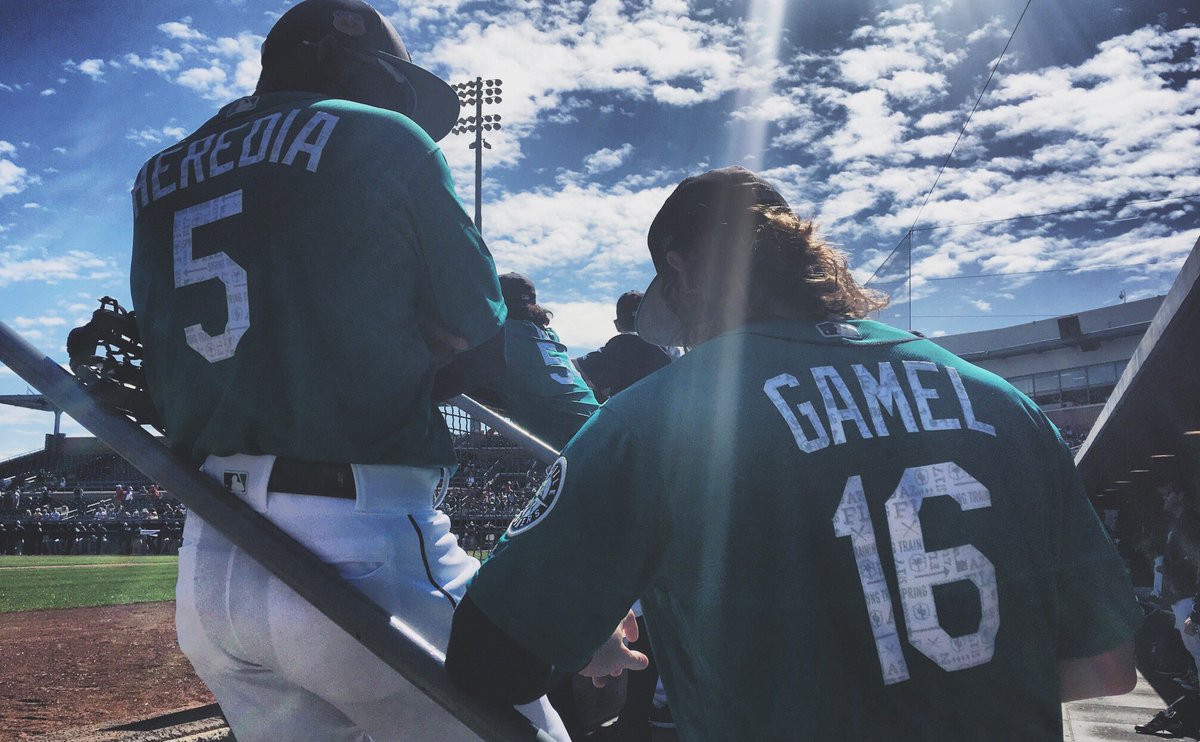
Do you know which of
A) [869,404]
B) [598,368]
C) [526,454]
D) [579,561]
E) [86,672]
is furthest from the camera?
[526,454]

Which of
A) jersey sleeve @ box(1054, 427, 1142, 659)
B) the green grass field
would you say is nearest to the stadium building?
the green grass field

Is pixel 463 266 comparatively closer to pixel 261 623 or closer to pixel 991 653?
pixel 261 623

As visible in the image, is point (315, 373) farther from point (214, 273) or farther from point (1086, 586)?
point (1086, 586)

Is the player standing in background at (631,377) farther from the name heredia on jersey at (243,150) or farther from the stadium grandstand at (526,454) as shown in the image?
the stadium grandstand at (526,454)

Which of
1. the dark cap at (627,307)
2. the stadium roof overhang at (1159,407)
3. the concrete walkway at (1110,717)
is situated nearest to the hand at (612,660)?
the dark cap at (627,307)

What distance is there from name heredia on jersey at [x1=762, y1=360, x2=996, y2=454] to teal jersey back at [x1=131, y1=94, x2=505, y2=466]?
0.78 m

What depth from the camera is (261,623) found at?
5.33ft

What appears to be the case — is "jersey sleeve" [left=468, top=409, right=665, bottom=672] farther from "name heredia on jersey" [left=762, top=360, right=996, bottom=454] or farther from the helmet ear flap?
the helmet ear flap

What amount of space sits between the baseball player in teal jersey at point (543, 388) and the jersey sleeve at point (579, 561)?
2.02 m

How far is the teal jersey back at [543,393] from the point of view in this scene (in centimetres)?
354

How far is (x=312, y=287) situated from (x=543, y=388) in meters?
1.90

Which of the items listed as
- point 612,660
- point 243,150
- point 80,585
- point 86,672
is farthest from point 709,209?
point 80,585

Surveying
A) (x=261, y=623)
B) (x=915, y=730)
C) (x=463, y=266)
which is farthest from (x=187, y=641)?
(x=915, y=730)

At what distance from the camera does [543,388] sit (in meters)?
3.60
